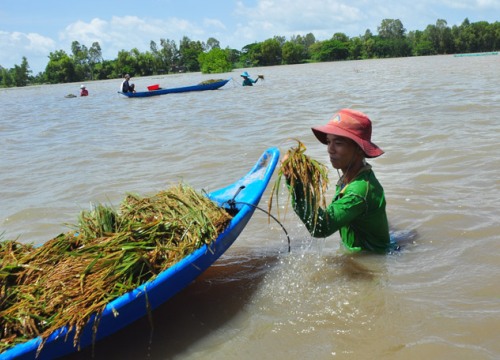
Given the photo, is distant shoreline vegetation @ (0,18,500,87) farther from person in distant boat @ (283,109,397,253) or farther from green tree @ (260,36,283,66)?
person in distant boat @ (283,109,397,253)

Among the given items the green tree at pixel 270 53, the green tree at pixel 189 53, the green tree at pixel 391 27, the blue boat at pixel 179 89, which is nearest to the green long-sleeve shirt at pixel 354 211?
the blue boat at pixel 179 89

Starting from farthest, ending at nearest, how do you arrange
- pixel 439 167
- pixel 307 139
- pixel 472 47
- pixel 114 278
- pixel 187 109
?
pixel 472 47
pixel 187 109
pixel 307 139
pixel 439 167
pixel 114 278

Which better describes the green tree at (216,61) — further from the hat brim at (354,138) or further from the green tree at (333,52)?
the hat brim at (354,138)

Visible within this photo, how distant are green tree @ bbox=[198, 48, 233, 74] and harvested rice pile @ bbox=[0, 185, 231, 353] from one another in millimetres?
43699

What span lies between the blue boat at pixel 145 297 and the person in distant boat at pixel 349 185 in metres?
0.58

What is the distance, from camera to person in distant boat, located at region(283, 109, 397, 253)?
2.71 meters

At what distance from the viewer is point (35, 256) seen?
2.73 meters

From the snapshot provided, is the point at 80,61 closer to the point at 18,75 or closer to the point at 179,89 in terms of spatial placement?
the point at 18,75

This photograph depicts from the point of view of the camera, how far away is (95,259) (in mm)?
2527

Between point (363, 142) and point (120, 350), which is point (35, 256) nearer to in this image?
point (120, 350)

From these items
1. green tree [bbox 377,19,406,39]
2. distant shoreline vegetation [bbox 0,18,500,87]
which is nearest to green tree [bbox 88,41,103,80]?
distant shoreline vegetation [bbox 0,18,500,87]

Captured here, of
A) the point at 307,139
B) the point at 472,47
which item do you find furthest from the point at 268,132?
the point at 472,47

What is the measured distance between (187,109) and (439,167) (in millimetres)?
10883

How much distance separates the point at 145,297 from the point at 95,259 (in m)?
0.35
